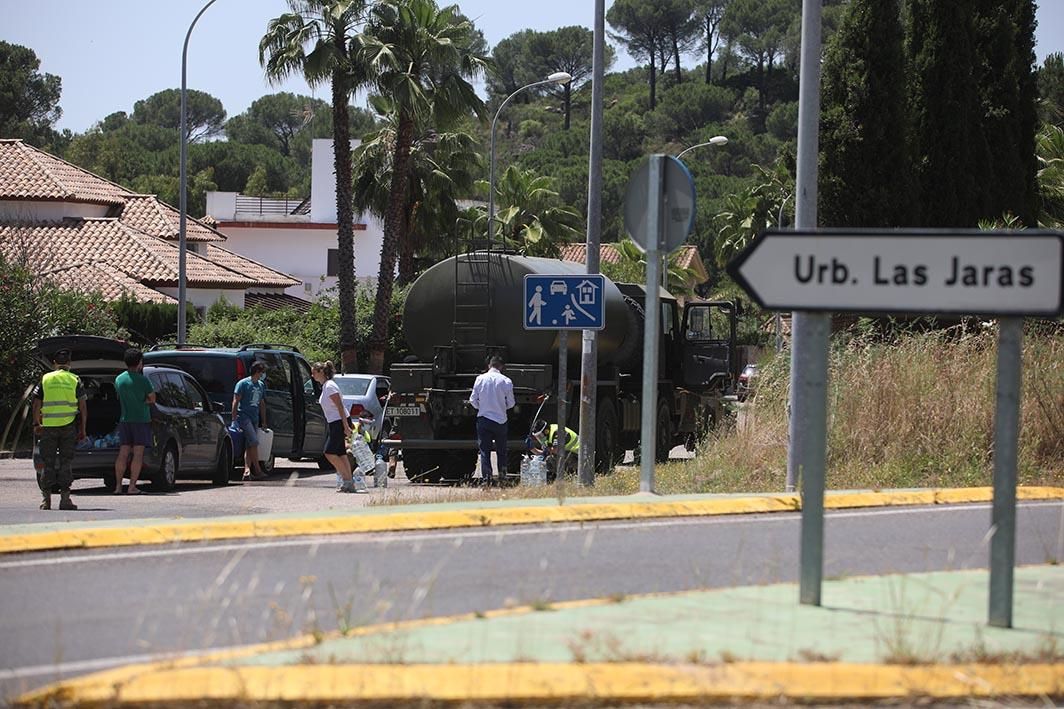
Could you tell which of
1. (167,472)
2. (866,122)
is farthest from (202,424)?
(866,122)

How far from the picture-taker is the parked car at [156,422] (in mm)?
19281

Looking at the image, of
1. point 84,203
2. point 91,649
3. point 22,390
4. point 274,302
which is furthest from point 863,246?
point 274,302

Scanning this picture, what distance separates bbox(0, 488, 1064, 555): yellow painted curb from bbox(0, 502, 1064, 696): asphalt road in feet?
0.61

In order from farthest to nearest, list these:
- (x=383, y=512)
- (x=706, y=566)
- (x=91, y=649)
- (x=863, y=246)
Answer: (x=383, y=512)
(x=706, y=566)
(x=863, y=246)
(x=91, y=649)

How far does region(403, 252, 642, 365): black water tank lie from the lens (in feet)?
69.1

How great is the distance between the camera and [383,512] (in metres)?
11.6

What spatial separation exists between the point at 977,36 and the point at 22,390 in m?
21.9

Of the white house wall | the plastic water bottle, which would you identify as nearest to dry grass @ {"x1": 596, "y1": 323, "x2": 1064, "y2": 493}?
the plastic water bottle

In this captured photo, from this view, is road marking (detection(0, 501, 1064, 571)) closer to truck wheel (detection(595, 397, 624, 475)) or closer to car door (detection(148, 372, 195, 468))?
truck wheel (detection(595, 397, 624, 475))

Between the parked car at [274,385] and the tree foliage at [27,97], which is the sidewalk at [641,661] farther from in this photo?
the tree foliage at [27,97]

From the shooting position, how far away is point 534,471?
19.1 m

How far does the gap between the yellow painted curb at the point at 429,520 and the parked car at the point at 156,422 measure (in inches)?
337

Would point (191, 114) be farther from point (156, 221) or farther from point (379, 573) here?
point (379, 573)

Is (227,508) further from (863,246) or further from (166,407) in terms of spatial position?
(863,246)
